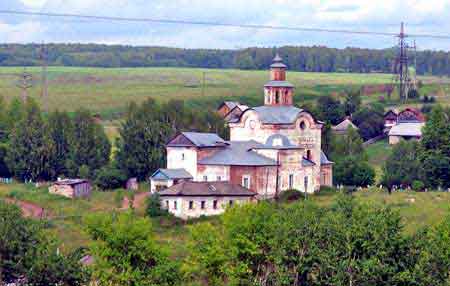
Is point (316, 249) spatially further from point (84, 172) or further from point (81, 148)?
point (81, 148)

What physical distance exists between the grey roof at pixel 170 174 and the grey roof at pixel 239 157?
3.12 feet

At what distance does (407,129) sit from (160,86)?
50785 millimetres

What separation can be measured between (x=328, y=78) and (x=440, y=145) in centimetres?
9237

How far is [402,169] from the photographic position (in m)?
73.2

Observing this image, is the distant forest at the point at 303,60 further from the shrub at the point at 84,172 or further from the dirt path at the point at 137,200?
the dirt path at the point at 137,200

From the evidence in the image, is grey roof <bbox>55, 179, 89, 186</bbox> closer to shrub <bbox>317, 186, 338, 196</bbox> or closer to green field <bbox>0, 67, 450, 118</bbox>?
shrub <bbox>317, 186, 338, 196</bbox>

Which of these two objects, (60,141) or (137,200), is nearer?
(137,200)

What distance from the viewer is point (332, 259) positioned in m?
42.1

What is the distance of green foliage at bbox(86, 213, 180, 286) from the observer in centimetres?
4219

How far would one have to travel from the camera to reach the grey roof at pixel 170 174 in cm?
6375

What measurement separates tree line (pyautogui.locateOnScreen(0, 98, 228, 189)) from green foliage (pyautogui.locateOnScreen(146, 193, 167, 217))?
9097 millimetres

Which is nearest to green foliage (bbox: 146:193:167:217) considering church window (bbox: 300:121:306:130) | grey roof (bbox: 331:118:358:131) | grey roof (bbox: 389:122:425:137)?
church window (bbox: 300:121:306:130)

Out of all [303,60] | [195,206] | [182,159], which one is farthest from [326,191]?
[303,60]

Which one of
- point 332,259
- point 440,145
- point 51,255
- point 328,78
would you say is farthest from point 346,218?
point 328,78
